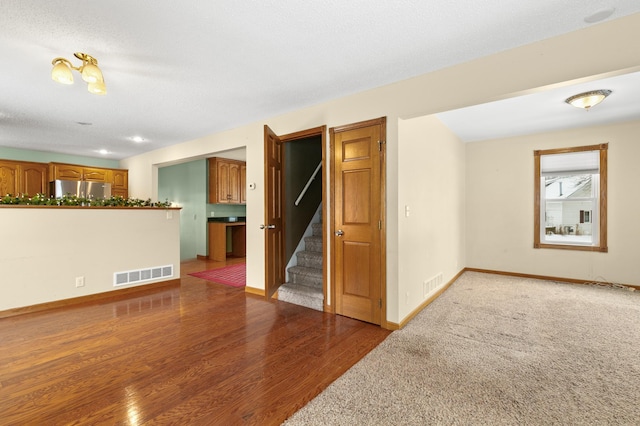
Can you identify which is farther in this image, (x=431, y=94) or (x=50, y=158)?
(x=50, y=158)

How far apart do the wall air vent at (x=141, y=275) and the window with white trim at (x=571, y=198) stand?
6.43 meters

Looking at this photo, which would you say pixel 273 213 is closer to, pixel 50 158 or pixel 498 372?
pixel 498 372

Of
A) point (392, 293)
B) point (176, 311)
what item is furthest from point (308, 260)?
point (176, 311)

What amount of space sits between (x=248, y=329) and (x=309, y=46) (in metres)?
2.74

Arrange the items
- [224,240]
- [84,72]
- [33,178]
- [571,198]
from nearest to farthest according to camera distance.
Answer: [84,72], [571,198], [33,178], [224,240]

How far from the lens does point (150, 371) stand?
221 centimetres

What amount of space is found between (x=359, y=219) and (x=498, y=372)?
1806 mm

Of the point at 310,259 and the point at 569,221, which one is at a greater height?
the point at 569,221

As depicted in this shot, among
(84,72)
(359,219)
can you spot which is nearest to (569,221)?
(359,219)

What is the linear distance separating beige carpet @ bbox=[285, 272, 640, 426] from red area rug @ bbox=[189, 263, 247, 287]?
307 cm

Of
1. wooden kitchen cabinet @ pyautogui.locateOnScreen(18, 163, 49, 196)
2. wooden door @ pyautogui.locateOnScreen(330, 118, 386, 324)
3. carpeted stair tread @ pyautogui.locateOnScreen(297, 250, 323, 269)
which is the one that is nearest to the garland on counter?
wooden kitchen cabinet @ pyautogui.locateOnScreen(18, 163, 49, 196)

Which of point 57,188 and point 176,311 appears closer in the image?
point 176,311

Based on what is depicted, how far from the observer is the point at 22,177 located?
5895mm

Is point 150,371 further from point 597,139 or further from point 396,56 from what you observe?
point 597,139
